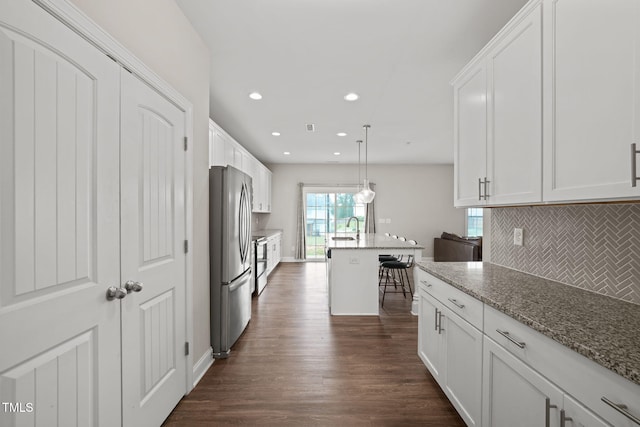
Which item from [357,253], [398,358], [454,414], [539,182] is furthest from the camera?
[357,253]

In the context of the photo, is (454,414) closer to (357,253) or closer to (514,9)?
(357,253)

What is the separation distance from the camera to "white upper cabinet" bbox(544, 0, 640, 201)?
1.01m

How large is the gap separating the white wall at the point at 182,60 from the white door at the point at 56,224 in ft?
0.77

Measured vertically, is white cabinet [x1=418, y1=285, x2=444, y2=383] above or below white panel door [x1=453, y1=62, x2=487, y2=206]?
below

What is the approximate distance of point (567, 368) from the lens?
3.06 ft

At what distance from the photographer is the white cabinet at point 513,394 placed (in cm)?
100

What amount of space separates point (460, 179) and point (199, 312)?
89.1 inches

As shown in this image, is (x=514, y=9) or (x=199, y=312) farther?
(x=199, y=312)

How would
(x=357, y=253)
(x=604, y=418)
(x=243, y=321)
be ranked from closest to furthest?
(x=604, y=418) → (x=243, y=321) → (x=357, y=253)

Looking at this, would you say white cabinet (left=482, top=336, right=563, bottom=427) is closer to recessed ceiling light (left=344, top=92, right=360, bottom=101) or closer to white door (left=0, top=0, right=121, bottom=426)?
white door (left=0, top=0, right=121, bottom=426)

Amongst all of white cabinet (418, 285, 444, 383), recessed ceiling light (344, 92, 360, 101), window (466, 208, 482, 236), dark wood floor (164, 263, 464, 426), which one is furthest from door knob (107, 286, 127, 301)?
window (466, 208, 482, 236)

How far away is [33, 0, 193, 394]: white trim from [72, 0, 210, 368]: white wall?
0.06 metres

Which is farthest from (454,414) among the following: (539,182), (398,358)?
(539,182)

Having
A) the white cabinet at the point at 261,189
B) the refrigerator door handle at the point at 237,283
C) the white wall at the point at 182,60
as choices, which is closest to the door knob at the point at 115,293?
the white wall at the point at 182,60
